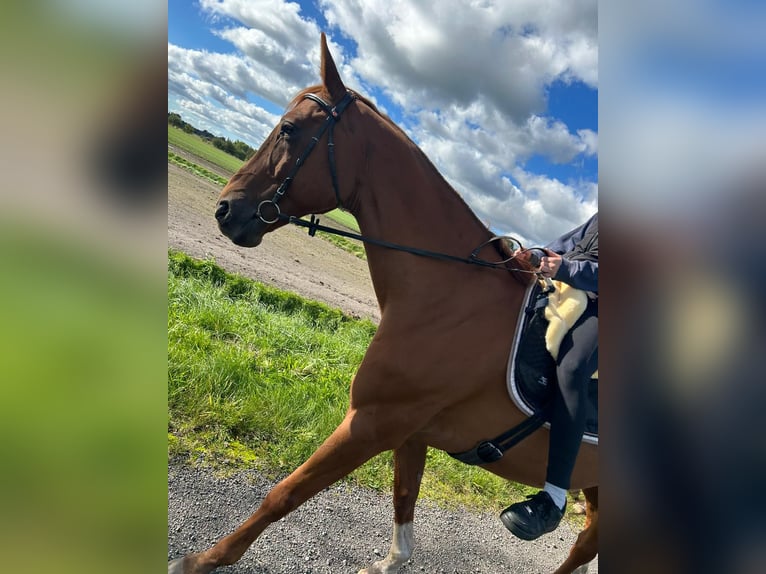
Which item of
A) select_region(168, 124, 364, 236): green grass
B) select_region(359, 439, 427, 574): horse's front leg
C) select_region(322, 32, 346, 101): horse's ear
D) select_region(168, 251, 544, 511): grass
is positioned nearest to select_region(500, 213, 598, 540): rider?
select_region(359, 439, 427, 574): horse's front leg

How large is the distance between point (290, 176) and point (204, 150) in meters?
52.1

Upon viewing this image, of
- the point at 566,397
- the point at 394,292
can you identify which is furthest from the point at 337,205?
the point at 566,397

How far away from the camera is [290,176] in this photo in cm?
264

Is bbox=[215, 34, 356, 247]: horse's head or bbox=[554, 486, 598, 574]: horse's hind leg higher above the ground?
bbox=[215, 34, 356, 247]: horse's head

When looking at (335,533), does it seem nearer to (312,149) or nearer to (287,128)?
(312,149)

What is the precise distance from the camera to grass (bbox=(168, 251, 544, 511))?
4.01 meters

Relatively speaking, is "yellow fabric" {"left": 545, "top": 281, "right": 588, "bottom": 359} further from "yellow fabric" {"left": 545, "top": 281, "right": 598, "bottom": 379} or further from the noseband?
the noseband

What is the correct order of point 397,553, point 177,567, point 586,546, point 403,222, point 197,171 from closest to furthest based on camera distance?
point 177,567, point 403,222, point 397,553, point 586,546, point 197,171

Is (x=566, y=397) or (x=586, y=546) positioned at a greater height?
(x=566, y=397)

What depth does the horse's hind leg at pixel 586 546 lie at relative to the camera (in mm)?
3545

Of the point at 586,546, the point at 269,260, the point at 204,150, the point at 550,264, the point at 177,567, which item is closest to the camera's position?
the point at 177,567
